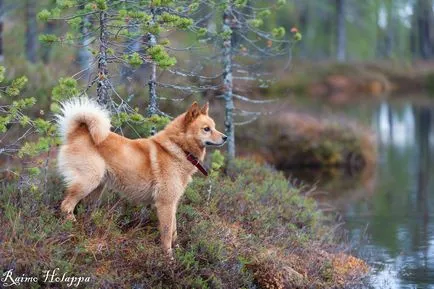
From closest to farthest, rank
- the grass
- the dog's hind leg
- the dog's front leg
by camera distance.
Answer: the grass → the dog's hind leg → the dog's front leg

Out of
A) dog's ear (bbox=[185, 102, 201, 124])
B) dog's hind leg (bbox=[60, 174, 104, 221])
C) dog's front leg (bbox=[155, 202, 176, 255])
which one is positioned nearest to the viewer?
dog's hind leg (bbox=[60, 174, 104, 221])

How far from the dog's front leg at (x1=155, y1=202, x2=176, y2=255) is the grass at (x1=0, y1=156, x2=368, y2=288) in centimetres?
16

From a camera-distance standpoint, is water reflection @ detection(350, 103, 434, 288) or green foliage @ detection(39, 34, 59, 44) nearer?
green foliage @ detection(39, 34, 59, 44)

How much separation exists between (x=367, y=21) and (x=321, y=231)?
66.5 m

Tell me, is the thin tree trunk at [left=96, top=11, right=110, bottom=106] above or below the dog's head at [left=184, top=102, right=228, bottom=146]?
above

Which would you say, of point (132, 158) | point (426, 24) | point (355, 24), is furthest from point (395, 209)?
point (355, 24)

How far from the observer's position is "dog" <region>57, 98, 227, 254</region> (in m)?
8.35

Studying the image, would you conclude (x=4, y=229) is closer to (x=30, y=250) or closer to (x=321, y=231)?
(x=30, y=250)

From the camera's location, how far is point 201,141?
29.4 ft

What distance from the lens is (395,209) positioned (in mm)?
16703

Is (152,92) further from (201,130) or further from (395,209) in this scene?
(395,209)

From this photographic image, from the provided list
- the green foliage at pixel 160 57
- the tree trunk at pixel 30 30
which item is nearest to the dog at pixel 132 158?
the green foliage at pixel 160 57

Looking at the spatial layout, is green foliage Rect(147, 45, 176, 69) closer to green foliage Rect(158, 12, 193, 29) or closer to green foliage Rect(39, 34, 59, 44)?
green foliage Rect(158, 12, 193, 29)

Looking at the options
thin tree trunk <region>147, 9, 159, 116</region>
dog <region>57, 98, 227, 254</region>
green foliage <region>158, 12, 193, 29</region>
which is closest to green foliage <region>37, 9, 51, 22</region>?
dog <region>57, 98, 227, 254</region>
